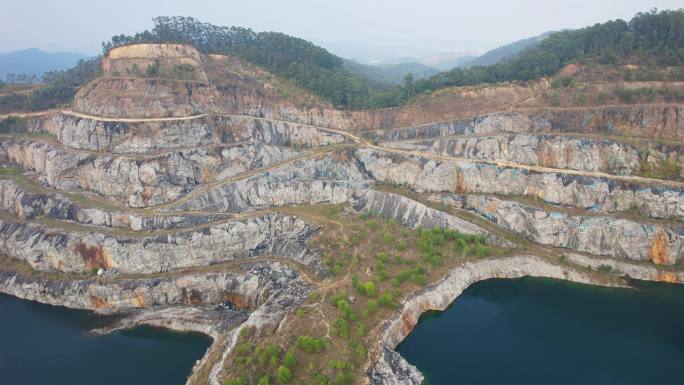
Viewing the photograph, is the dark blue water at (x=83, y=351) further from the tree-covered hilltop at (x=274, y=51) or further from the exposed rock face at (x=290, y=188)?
the tree-covered hilltop at (x=274, y=51)

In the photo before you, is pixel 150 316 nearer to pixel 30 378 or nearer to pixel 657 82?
pixel 30 378

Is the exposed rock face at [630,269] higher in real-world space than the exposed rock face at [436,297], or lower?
higher

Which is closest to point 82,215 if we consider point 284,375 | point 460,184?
point 284,375

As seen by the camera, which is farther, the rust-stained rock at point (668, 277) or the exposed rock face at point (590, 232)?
the exposed rock face at point (590, 232)

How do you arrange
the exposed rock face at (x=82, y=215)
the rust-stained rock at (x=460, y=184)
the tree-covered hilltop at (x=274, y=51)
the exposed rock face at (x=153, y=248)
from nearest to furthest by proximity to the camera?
1. the exposed rock face at (x=153, y=248)
2. the exposed rock face at (x=82, y=215)
3. the rust-stained rock at (x=460, y=184)
4. the tree-covered hilltop at (x=274, y=51)

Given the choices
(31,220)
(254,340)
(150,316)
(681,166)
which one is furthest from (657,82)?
(31,220)

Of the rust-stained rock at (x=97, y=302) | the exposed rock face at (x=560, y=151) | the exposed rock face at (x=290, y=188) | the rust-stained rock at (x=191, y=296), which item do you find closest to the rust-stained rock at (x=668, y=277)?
the exposed rock face at (x=560, y=151)
